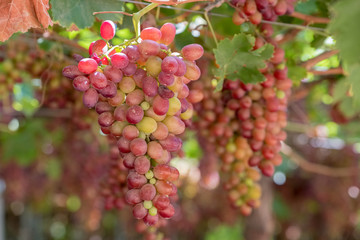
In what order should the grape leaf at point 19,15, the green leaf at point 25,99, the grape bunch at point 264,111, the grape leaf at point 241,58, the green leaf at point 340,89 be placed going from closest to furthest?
1. the grape leaf at point 19,15
2. the grape leaf at point 241,58
3. the grape bunch at point 264,111
4. the green leaf at point 340,89
5. the green leaf at point 25,99


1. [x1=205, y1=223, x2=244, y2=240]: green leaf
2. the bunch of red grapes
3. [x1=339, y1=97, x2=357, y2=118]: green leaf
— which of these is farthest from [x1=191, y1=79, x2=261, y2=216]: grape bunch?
[x1=205, y1=223, x2=244, y2=240]: green leaf

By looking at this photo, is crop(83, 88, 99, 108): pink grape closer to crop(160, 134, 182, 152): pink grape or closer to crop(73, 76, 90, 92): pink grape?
crop(73, 76, 90, 92): pink grape

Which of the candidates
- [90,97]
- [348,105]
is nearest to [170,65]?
[90,97]

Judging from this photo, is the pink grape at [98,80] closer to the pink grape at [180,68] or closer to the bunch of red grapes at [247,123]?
the pink grape at [180,68]

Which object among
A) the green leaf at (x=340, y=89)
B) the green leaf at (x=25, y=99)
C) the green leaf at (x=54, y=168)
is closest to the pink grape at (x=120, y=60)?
the green leaf at (x=340, y=89)

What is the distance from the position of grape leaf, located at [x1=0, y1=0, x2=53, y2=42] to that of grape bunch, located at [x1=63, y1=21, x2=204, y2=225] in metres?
0.13

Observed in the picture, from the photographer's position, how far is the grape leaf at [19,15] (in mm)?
675

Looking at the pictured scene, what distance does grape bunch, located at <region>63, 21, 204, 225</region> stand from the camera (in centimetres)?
58

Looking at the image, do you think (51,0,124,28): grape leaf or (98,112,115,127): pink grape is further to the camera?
(51,0,124,28): grape leaf

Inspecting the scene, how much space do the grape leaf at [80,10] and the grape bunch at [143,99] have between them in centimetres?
16

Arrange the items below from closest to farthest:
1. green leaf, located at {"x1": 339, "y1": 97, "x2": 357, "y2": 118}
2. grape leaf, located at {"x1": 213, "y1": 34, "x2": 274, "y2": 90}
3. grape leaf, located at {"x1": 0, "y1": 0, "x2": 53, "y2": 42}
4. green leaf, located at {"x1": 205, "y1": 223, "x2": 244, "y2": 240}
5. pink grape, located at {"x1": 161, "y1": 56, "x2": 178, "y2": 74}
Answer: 1. pink grape, located at {"x1": 161, "y1": 56, "x2": 178, "y2": 74}
2. grape leaf, located at {"x1": 0, "y1": 0, "x2": 53, "y2": 42}
3. grape leaf, located at {"x1": 213, "y1": 34, "x2": 274, "y2": 90}
4. green leaf, located at {"x1": 339, "y1": 97, "x2": 357, "y2": 118}
5. green leaf, located at {"x1": 205, "y1": 223, "x2": 244, "y2": 240}

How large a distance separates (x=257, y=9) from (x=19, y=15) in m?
0.45

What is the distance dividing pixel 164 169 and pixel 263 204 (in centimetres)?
→ 158

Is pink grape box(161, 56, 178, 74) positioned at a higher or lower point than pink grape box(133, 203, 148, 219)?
higher
